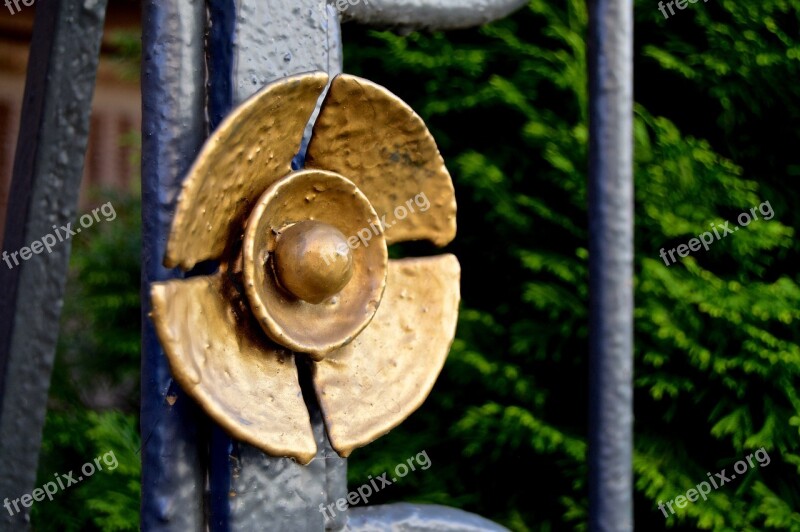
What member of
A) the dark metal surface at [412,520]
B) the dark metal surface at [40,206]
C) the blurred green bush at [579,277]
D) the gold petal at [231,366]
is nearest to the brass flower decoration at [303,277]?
the gold petal at [231,366]

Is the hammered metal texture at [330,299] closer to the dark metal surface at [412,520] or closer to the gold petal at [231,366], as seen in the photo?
the gold petal at [231,366]

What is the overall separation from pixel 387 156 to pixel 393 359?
0.16 m

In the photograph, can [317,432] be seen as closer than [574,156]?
Yes

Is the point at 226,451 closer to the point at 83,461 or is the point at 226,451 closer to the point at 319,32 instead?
the point at 319,32

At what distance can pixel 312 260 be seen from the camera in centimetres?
57

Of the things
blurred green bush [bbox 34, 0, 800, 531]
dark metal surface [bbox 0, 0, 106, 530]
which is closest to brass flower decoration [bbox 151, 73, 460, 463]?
dark metal surface [bbox 0, 0, 106, 530]

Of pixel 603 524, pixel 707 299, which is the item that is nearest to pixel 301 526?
pixel 603 524

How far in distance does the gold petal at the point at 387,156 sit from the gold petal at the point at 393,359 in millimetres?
37

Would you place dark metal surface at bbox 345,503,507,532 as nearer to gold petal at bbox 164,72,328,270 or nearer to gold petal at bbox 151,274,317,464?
gold petal at bbox 151,274,317,464

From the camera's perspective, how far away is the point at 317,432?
65 centimetres

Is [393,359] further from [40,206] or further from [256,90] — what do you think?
[40,206]

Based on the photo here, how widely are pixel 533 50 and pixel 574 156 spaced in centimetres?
24

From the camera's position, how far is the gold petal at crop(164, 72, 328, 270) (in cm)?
52

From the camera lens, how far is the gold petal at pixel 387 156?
60 centimetres
